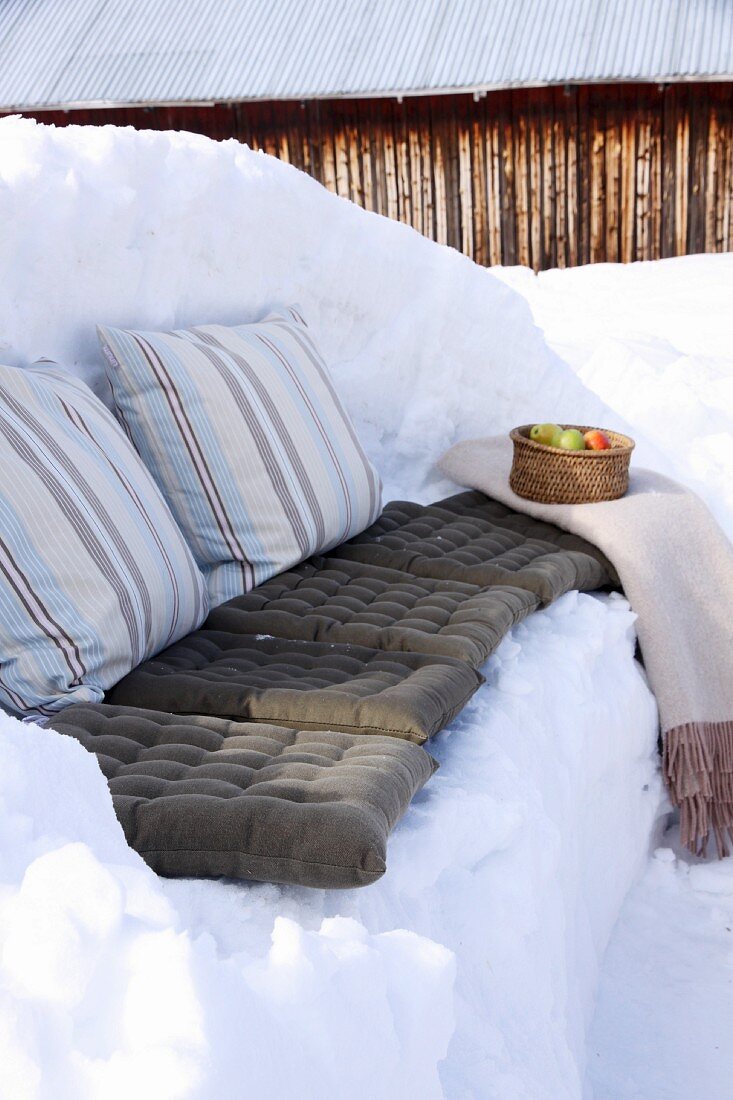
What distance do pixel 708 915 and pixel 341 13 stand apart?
8800 mm

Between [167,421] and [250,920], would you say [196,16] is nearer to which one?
[167,421]

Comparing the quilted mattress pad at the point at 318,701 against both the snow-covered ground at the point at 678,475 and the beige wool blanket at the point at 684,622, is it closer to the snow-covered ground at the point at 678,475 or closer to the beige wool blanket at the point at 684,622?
the beige wool blanket at the point at 684,622

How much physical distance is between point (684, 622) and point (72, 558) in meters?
1.52

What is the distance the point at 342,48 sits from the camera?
885 centimetres

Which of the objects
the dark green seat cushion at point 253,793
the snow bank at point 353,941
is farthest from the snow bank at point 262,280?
the snow bank at point 353,941

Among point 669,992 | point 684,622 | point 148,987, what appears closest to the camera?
point 148,987

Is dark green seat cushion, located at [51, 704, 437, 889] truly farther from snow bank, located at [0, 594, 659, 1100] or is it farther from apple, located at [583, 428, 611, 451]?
apple, located at [583, 428, 611, 451]

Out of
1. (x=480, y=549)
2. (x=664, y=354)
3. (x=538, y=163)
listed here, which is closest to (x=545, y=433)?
(x=480, y=549)

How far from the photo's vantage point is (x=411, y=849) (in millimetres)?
1562

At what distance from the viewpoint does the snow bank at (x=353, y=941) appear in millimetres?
891

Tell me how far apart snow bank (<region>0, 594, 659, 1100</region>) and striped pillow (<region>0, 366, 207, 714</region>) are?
52 cm

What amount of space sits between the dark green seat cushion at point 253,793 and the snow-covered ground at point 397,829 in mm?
59

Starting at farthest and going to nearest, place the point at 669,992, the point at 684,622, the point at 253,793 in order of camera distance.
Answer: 1. the point at 684,622
2. the point at 669,992
3. the point at 253,793

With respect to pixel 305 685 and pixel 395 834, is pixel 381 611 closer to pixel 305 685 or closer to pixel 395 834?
pixel 305 685
